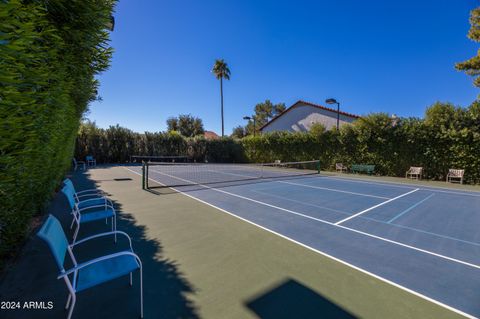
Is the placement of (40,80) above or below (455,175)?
above

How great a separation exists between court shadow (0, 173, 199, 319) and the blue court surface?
2692mm

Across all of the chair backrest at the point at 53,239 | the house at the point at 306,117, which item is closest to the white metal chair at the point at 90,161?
the chair backrest at the point at 53,239

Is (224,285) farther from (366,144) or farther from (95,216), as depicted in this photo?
(366,144)

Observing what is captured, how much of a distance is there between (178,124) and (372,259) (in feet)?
183

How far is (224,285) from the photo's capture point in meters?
3.22

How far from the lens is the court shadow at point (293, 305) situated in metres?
2.68

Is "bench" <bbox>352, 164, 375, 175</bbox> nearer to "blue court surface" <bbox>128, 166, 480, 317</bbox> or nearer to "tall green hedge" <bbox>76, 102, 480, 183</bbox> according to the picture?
"tall green hedge" <bbox>76, 102, 480, 183</bbox>

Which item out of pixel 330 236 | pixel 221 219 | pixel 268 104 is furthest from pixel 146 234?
pixel 268 104

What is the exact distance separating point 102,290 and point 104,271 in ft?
2.40

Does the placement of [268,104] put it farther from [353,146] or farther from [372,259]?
[372,259]

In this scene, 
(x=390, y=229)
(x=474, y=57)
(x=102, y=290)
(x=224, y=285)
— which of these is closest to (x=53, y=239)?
(x=102, y=290)

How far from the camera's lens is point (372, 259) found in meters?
4.04

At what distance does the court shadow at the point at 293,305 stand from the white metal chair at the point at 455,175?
1581 cm

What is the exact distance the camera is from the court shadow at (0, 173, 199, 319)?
8.72ft
